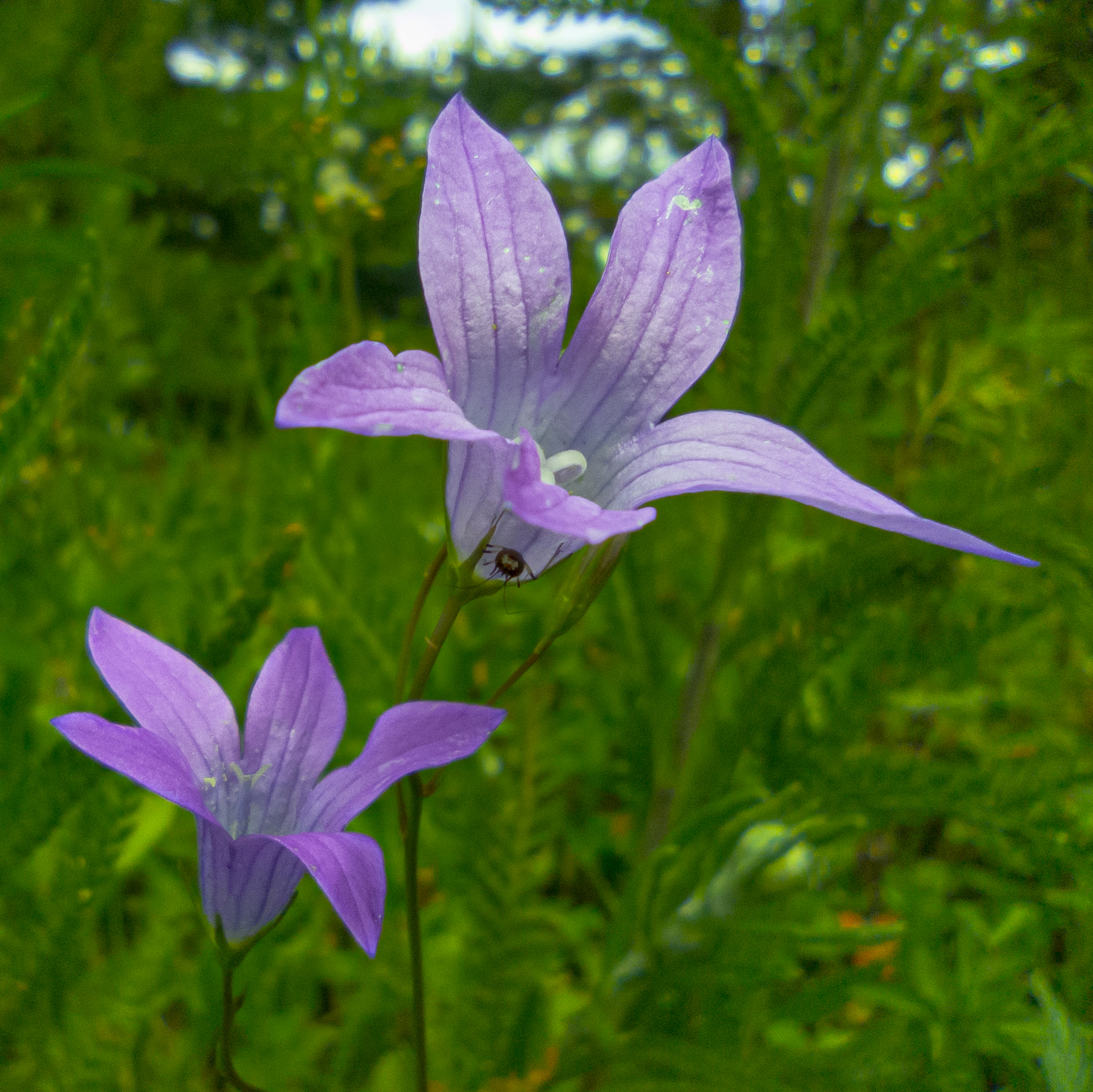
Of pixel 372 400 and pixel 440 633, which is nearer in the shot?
pixel 372 400

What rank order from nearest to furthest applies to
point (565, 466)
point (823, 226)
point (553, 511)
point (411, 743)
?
point (553, 511) → point (411, 743) → point (565, 466) → point (823, 226)

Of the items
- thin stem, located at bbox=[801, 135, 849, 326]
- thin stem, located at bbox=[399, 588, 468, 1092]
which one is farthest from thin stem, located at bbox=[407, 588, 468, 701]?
thin stem, located at bbox=[801, 135, 849, 326]

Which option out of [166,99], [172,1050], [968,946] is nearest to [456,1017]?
[172,1050]

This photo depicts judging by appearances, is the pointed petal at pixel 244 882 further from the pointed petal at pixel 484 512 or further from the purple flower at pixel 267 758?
the pointed petal at pixel 484 512

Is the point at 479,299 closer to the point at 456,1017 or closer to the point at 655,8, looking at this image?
the point at 655,8

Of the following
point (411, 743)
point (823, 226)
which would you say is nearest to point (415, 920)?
point (411, 743)

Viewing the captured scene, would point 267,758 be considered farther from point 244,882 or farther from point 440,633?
point 440,633

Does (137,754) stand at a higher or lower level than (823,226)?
lower

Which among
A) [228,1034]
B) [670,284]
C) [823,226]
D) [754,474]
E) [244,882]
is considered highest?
[823,226]
